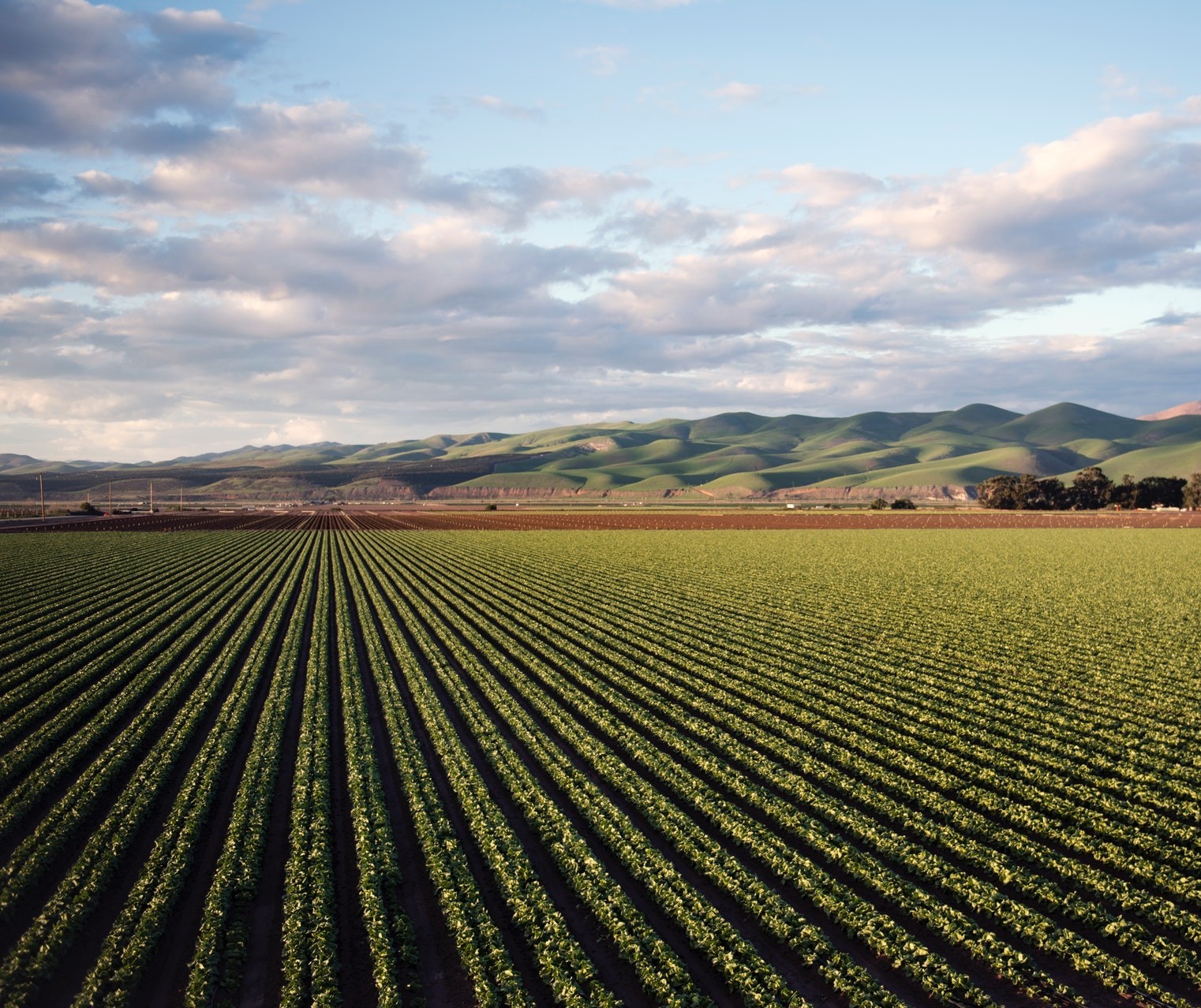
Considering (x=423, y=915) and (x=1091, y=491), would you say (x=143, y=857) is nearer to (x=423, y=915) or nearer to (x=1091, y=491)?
(x=423, y=915)

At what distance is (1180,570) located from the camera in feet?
191

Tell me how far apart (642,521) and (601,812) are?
113090 mm

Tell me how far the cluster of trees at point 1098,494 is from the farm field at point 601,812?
5121 inches

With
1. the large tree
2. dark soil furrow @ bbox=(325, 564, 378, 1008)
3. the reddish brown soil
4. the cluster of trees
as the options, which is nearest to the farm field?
dark soil furrow @ bbox=(325, 564, 378, 1008)

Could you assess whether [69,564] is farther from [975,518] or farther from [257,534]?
[975,518]

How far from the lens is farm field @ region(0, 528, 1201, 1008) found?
1145 centimetres

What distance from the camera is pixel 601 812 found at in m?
16.1

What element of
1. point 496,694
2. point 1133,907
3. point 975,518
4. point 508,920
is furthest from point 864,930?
point 975,518

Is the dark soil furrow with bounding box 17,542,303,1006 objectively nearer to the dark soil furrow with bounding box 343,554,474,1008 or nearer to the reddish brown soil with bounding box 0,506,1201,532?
the dark soil furrow with bounding box 343,554,474,1008

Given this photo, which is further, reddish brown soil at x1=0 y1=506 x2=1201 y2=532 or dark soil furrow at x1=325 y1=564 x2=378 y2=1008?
reddish brown soil at x1=0 y1=506 x2=1201 y2=532

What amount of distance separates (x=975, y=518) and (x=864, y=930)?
134 m

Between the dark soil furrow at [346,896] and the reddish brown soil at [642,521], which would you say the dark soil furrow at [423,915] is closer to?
the dark soil furrow at [346,896]

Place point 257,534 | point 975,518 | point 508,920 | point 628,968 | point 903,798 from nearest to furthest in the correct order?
point 628,968 < point 508,920 < point 903,798 < point 257,534 < point 975,518

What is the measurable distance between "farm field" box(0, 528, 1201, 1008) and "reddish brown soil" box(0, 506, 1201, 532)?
79669mm
